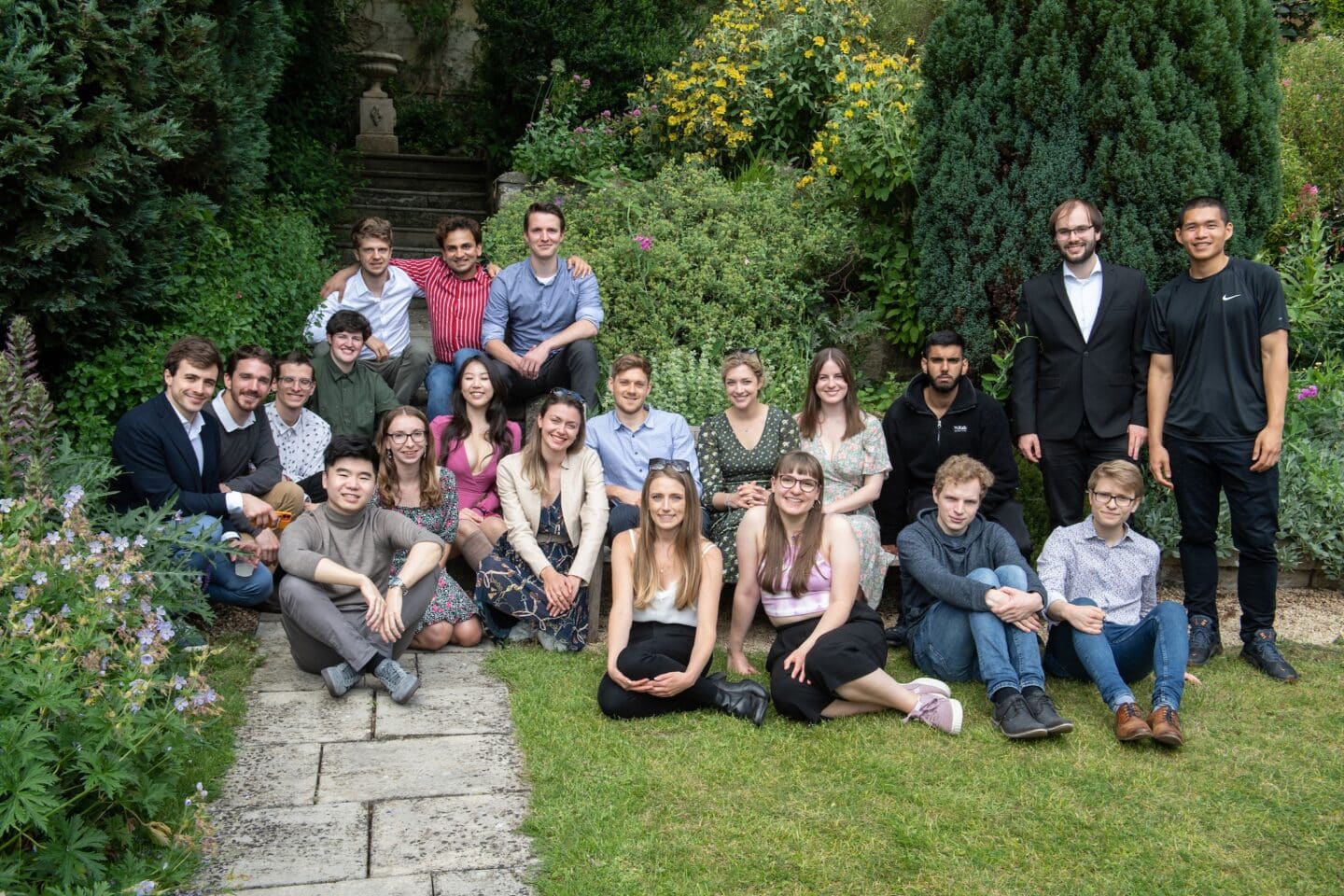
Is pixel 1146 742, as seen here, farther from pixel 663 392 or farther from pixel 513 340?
pixel 513 340

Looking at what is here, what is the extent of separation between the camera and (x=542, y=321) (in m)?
6.19

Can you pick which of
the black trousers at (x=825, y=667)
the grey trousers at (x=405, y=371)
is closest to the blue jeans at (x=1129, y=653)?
the black trousers at (x=825, y=667)

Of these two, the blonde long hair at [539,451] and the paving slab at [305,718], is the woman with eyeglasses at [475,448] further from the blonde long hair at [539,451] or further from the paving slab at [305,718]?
the paving slab at [305,718]

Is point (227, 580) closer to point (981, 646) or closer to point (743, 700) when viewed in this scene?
point (743, 700)

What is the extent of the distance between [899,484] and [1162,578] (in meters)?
1.55

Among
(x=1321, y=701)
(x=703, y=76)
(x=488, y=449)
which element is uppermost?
(x=703, y=76)

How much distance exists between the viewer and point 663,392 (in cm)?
620

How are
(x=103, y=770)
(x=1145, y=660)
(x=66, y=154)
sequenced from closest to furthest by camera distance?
(x=103, y=770) → (x=1145, y=660) → (x=66, y=154)

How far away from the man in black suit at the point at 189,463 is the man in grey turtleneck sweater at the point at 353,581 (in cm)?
37

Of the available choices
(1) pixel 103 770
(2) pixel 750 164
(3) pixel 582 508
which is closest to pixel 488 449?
(3) pixel 582 508

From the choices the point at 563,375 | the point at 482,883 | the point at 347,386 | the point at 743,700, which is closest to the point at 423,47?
the point at 563,375

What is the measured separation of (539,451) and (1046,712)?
235cm

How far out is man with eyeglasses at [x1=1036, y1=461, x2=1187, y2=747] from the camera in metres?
4.13

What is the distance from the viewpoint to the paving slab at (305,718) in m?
3.97
